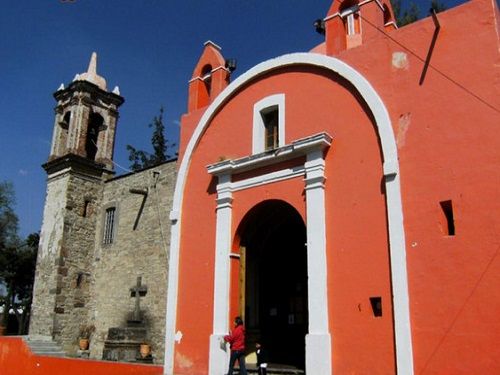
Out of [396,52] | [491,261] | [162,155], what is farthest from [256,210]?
[162,155]

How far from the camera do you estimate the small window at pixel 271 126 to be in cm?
1038

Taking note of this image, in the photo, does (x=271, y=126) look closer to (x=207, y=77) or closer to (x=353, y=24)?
(x=353, y=24)

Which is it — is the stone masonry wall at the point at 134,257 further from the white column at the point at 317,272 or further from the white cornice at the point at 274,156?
the white column at the point at 317,272

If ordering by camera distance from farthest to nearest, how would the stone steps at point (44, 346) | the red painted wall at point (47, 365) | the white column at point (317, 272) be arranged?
the stone steps at point (44, 346), the red painted wall at point (47, 365), the white column at point (317, 272)

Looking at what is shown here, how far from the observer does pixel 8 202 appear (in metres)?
28.8

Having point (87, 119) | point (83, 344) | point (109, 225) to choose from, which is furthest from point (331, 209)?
point (87, 119)

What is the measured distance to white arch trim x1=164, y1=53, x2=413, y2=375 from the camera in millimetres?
7328

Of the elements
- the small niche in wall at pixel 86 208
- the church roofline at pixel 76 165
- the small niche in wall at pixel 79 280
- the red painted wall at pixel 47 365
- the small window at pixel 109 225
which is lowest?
the red painted wall at pixel 47 365

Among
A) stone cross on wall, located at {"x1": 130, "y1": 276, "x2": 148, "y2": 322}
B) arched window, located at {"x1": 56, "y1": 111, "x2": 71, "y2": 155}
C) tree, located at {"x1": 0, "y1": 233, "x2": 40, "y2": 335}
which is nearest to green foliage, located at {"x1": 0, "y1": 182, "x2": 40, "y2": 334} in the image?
tree, located at {"x1": 0, "y1": 233, "x2": 40, "y2": 335}

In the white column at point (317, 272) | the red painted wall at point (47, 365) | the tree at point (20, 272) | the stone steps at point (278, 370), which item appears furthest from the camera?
the tree at point (20, 272)

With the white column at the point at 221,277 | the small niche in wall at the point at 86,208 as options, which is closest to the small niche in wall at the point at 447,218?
the white column at the point at 221,277

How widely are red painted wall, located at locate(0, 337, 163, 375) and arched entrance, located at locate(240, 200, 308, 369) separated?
2.42m

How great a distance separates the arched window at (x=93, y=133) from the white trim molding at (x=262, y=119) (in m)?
9.18

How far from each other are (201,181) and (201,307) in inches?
108
